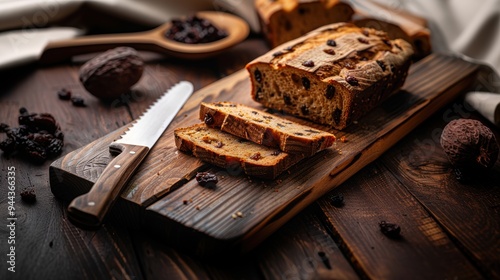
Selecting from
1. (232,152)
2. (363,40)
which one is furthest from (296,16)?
(232,152)

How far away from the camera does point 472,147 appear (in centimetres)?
345

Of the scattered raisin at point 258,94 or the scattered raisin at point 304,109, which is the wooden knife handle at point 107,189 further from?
the scattered raisin at point 304,109

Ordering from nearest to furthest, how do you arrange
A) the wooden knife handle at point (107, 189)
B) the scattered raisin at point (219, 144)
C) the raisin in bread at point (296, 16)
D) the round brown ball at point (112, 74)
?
the wooden knife handle at point (107, 189), the scattered raisin at point (219, 144), the round brown ball at point (112, 74), the raisin in bread at point (296, 16)

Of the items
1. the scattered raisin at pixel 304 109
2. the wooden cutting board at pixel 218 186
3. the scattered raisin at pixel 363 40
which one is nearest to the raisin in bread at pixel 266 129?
the wooden cutting board at pixel 218 186

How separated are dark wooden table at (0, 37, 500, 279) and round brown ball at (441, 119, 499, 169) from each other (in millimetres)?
130

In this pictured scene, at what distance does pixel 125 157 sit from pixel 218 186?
1.88 feet

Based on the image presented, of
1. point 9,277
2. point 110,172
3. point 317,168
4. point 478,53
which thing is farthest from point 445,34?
point 9,277

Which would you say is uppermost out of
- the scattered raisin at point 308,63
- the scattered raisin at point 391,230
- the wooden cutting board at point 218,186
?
the scattered raisin at point 308,63

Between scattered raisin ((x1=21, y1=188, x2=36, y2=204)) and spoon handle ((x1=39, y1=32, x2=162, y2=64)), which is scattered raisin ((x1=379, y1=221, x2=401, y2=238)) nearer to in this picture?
scattered raisin ((x1=21, y1=188, x2=36, y2=204))

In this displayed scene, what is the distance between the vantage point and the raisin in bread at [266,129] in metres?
3.33

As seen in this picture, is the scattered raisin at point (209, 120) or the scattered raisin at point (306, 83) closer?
the scattered raisin at point (209, 120)

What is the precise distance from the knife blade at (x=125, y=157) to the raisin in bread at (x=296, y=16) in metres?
1.36

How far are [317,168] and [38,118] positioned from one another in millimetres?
2050

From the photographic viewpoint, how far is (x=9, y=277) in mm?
2805
